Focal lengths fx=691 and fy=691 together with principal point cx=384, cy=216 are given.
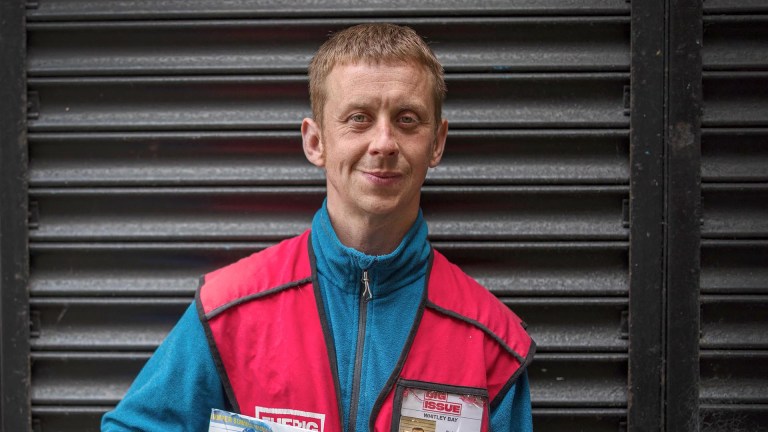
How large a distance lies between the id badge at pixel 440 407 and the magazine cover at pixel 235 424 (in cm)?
38

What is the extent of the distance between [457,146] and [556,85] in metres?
0.56

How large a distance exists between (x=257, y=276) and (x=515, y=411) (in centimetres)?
109

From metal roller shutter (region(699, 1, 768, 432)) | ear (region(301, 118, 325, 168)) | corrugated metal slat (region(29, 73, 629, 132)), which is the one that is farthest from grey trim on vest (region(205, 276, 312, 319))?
metal roller shutter (region(699, 1, 768, 432))

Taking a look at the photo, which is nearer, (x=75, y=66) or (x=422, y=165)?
(x=422, y=165)

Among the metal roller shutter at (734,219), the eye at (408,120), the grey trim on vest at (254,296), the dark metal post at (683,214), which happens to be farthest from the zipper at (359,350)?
the metal roller shutter at (734,219)

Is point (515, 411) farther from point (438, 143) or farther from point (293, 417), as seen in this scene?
point (438, 143)

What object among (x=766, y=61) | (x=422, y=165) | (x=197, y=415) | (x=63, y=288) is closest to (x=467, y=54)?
(x=422, y=165)

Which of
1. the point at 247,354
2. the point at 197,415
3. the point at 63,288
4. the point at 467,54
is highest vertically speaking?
the point at 467,54

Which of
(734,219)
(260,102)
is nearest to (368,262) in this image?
(260,102)

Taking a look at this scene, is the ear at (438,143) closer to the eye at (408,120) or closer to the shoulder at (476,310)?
the eye at (408,120)

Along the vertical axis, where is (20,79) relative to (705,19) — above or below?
below

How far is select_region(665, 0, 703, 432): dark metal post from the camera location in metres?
3.26

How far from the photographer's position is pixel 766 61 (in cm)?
328

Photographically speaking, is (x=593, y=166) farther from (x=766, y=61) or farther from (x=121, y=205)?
(x=121, y=205)
